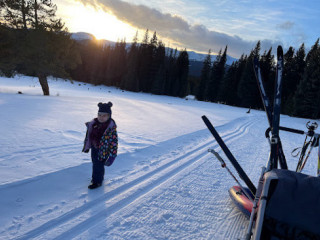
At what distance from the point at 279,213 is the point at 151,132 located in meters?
6.78

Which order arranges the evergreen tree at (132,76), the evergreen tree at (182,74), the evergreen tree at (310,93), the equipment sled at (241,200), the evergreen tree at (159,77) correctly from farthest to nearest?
the evergreen tree at (182,74) → the evergreen tree at (132,76) → the evergreen tree at (159,77) → the evergreen tree at (310,93) → the equipment sled at (241,200)

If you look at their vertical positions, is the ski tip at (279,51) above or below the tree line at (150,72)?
below

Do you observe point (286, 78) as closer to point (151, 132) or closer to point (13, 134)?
point (151, 132)

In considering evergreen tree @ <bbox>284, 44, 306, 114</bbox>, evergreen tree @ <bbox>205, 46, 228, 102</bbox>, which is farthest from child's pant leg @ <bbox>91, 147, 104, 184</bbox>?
evergreen tree @ <bbox>205, 46, 228, 102</bbox>

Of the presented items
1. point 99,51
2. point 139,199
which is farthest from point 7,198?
point 99,51

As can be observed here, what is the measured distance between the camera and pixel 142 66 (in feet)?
174

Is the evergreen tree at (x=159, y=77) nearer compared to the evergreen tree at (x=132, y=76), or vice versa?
the evergreen tree at (x=159, y=77)

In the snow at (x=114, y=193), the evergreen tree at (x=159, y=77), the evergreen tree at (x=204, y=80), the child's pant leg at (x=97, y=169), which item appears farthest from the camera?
the evergreen tree at (x=204, y=80)

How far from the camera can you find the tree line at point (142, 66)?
1708 centimetres

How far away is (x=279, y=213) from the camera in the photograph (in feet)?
6.39

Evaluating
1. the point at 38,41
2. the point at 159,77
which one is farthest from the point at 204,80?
the point at 38,41

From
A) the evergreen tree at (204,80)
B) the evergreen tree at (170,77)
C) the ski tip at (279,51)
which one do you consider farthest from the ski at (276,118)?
the evergreen tree at (204,80)

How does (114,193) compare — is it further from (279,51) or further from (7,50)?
(7,50)

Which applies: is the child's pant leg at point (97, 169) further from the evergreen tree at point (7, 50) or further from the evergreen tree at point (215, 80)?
the evergreen tree at point (215, 80)
